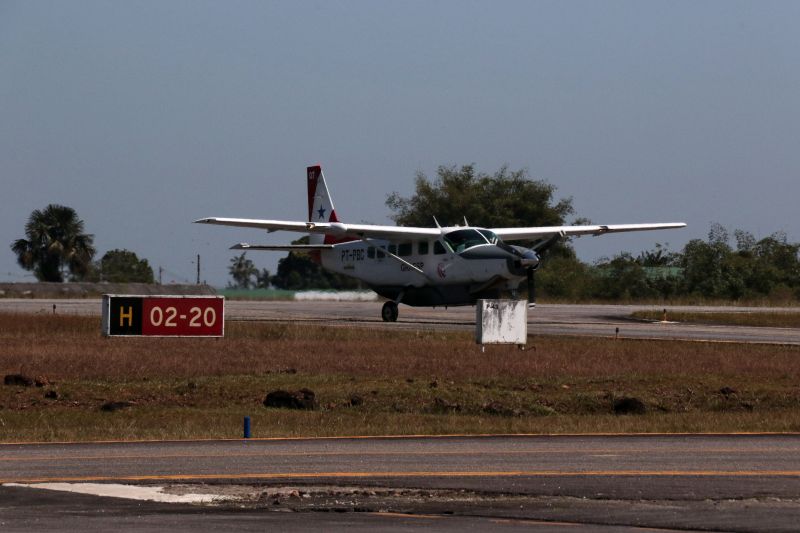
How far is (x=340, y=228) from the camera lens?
47.0 m

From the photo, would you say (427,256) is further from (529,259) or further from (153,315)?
(153,315)

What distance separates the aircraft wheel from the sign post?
13.9 m

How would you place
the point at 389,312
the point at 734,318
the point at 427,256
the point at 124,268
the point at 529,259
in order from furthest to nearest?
the point at 124,268
the point at 734,318
the point at 389,312
the point at 427,256
the point at 529,259

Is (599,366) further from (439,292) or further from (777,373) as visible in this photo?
(439,292)

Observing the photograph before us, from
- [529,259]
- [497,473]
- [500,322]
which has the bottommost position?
[497,473]

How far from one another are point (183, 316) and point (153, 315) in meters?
0.87

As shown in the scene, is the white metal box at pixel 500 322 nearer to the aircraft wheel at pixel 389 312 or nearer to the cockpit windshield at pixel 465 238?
the cockpit windshield at pixel 465 238

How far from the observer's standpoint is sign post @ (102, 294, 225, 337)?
34.2 metres

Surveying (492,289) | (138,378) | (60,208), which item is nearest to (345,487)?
(138,378)

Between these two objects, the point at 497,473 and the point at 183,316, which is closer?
the point at 497,473

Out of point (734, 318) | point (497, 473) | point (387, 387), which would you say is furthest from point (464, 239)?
point (497, 473)

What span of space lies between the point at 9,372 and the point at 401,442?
12993 millimetres

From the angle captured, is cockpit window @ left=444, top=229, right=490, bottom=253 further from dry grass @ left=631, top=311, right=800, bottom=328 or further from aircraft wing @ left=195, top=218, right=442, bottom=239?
dry grass @ left=631, top=311, right=800, bottom=328

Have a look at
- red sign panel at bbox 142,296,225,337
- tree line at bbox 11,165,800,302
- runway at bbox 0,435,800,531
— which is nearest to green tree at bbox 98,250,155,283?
tree line at bbox 11,165,800,302
